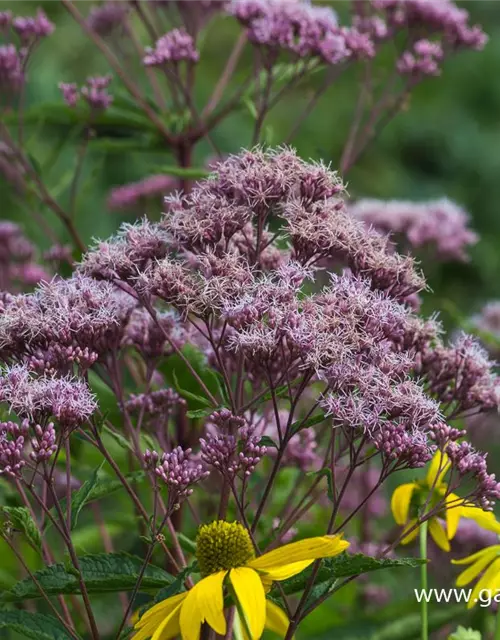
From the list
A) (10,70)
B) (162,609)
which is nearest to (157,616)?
(162,609)

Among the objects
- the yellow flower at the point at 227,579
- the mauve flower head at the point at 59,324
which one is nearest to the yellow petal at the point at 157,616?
the yellow flower at the point at 227,579

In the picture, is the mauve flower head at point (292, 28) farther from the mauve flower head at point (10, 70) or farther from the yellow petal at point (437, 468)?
the yellow petal at point (437, 468)

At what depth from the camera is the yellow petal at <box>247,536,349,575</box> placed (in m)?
0.82

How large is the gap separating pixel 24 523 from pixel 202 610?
0.19 metres

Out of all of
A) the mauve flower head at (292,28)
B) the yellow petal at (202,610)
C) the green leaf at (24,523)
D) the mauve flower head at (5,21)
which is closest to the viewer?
the yellow petal at (202,610)

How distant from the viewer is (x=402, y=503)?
1098 mm

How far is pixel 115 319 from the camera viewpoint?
0.98 metres

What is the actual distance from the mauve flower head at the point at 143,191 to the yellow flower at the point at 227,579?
109 centimetres

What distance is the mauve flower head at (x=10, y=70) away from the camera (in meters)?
1.60

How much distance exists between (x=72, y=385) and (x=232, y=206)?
23 centimetres

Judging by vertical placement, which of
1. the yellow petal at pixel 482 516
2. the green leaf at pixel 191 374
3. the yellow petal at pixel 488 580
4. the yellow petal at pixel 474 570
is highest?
the green leaf at pixel 191 374

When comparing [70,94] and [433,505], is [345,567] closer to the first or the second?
[433,505]

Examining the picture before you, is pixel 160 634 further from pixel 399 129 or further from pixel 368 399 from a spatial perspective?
pixel 399 129

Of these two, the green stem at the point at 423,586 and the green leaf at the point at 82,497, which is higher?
the green leaf at the point at 82,497
